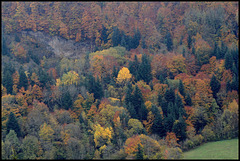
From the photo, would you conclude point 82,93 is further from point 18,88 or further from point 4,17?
point 4,17

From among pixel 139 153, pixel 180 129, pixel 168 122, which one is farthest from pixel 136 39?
pixel 139 153

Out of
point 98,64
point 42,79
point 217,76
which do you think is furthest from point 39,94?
point 217,76

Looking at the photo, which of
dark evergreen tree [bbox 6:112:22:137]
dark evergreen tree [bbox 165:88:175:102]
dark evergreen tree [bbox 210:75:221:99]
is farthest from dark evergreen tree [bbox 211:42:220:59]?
dark evergreen tree [bbox 6:112:22:137]

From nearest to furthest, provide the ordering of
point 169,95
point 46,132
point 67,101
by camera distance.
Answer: point 46,132 < point 67,101 < point 169,95

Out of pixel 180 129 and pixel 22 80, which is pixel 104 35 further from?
pixel 180 129

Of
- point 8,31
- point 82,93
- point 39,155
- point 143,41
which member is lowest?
point 39,155

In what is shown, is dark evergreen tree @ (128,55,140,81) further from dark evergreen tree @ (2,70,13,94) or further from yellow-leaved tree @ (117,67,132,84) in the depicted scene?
dark evergreen tree @ (2,70,13,94)
